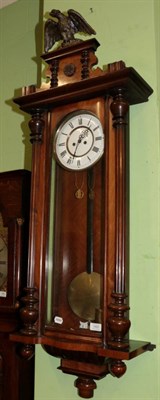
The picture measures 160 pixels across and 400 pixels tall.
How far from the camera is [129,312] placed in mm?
1062

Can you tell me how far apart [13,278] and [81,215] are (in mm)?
374

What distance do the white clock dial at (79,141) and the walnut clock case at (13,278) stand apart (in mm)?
289

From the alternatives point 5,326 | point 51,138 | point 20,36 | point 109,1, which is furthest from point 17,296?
point 20,36

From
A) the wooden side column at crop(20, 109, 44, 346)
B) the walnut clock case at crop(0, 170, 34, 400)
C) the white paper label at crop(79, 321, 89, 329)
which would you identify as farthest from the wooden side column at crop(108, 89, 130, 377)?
the walnut clock case at crop(0, 170, 34, 400)

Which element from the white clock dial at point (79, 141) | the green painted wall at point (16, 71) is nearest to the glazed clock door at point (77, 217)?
the white clock dial at point (79, 141)

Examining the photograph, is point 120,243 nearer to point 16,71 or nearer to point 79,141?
point 79,141

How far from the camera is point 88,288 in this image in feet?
3.56

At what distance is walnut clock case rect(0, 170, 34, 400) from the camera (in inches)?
52.5

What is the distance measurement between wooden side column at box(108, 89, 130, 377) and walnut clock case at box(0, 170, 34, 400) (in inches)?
18.3

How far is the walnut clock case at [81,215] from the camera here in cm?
99

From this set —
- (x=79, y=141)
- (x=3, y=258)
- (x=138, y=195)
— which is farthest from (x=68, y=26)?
(x=3, y=258)

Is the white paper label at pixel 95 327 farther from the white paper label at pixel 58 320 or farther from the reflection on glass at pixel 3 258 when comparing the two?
the reflection on glass at pixel 3 258

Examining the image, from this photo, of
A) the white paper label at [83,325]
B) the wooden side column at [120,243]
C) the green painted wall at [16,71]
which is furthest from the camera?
the green painted wall at [16,71]

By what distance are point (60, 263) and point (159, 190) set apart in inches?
13.2
